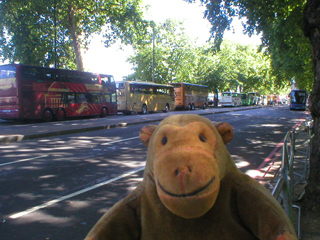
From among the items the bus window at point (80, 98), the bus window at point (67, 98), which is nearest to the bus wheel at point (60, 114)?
the bus window at point (67, 98)

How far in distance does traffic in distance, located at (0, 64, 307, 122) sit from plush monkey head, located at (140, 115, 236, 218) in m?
18.8

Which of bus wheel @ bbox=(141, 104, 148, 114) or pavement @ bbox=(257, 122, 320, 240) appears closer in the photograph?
pavement @ bbox=(257, 122, 320, 240)

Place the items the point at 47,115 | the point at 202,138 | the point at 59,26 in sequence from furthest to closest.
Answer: the point at 59,26
the point at 47,115
the point at 202,138

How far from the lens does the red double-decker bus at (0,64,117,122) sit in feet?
60.7

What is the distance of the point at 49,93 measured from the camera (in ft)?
66.6

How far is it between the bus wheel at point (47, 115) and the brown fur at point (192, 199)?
1965 cm

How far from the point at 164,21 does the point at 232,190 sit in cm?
4765

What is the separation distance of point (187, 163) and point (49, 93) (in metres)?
20.4

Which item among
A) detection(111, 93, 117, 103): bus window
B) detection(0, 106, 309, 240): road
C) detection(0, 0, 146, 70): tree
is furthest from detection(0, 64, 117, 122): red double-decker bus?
detection(0, 106, 309, 240): road

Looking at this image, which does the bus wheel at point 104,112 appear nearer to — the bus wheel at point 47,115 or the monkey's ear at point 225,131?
the bus wheel at point 47,115

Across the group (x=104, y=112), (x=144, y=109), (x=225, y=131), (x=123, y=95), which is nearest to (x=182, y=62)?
(x=144, y=109)

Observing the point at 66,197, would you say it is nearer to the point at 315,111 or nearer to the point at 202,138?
the point at 315,111

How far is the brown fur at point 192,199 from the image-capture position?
1.37 m

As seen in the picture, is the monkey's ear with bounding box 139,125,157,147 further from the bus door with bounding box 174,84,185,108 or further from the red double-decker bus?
the bus door with bounding box 174,84,185,108
